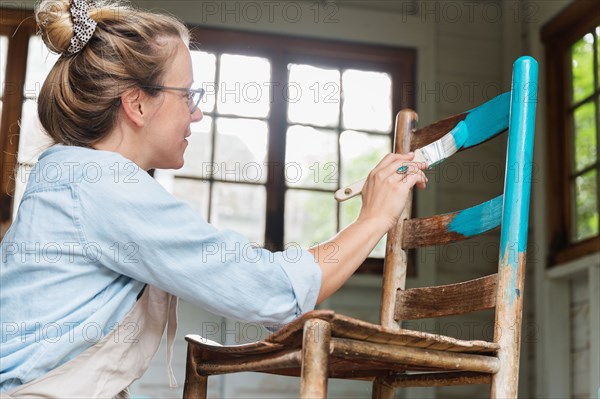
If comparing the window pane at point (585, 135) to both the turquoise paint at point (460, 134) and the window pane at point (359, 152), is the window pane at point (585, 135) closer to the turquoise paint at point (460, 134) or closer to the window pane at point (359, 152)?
the window pane at point (359, 152)

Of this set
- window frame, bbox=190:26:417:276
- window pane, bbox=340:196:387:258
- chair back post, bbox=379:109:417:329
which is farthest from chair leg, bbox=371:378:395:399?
window pane, bbox=340:196:387:258

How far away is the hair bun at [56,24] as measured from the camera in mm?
1465

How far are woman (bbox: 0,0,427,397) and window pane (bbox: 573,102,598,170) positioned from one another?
2.58 meters

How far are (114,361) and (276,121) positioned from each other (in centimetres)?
279

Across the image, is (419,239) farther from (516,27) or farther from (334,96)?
(516,27)

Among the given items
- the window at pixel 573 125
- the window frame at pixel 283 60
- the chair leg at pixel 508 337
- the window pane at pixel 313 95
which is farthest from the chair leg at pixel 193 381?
the window pane at pixel 313 95

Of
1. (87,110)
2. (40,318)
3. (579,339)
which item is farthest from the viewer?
(579,339)

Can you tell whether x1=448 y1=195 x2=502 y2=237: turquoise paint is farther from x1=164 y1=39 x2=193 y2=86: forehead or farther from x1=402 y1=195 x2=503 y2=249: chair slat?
x1=164 y1=39 x2=193 y2=86: forehead

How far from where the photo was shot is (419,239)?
167cm

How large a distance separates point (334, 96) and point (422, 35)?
0.56 m

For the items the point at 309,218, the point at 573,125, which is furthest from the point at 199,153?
the point at 573,125

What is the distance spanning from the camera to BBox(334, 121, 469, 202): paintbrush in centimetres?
154

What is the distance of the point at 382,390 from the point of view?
5.34 feet

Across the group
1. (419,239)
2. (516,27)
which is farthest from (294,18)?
(419,239)
